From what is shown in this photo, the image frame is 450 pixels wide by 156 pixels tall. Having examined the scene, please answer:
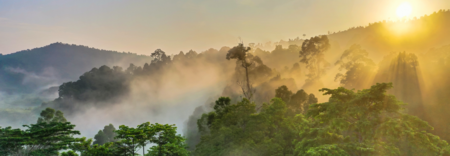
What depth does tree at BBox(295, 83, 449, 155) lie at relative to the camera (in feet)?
40.7

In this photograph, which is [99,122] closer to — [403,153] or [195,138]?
[195,138]

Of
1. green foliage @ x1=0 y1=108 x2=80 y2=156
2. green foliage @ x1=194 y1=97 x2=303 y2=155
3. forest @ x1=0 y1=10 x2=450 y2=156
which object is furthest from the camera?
green foliage @ x1=194 y1=97 x2=303 y2=155

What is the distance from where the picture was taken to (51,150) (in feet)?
69.8

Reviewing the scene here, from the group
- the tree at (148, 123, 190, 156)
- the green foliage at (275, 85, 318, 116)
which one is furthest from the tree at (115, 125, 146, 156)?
the green foliage at (275, 85, 318, 116)

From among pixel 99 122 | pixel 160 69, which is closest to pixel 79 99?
pixel 99 122

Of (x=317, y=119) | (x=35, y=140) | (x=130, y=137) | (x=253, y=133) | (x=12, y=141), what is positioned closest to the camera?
(x=317, y=119)

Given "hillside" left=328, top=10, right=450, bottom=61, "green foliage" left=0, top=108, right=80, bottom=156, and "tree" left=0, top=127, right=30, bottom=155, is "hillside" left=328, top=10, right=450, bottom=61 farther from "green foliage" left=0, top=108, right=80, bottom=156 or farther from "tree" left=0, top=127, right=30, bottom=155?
"tree" left=0, top=127, right=30, bottom=155

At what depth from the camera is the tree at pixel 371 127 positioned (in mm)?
12391

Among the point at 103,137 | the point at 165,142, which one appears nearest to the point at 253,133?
the point at 165,142

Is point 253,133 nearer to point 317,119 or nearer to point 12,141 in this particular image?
point 317,119

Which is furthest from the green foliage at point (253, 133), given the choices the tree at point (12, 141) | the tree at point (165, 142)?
the tree at point (12, 141)

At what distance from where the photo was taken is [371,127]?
13.5 meters

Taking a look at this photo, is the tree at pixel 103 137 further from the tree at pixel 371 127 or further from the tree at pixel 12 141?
the tree at pixel 371 127

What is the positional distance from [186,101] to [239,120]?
98133 millimetres
